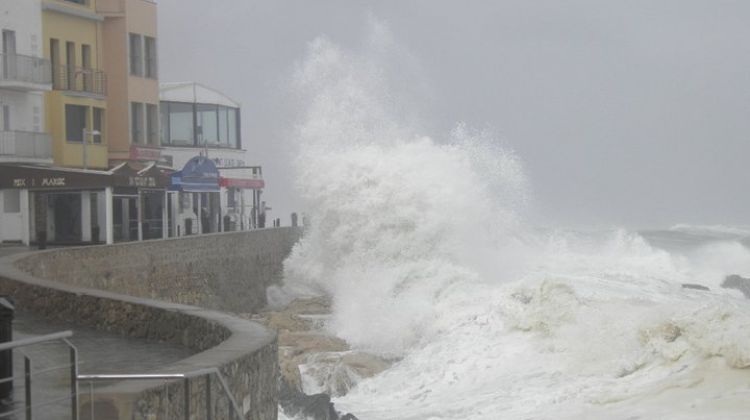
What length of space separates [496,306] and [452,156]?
14086mm

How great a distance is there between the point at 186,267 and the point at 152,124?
1623 centimetres

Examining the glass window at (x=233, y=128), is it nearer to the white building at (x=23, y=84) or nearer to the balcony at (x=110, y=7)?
the balcony at (x=110, y=7)

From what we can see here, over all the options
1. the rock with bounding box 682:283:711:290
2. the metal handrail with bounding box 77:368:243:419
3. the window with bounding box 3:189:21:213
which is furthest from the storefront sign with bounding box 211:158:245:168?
the metal handrail with bounding box 77:368:243:419

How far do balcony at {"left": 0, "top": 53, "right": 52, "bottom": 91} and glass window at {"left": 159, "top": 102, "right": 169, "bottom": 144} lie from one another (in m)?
9.59

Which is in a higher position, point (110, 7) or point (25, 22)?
point (110, 7)

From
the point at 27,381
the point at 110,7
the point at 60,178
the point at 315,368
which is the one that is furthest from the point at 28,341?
the point at 110,7

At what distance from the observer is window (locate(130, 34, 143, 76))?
A: 40.9 m

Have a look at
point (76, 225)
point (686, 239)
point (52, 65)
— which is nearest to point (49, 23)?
point (52, 65)

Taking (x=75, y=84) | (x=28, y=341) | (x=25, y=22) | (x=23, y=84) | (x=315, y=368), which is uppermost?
(x=25, y=22)

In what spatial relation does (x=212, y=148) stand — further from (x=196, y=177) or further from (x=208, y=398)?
(x=208, y=398)

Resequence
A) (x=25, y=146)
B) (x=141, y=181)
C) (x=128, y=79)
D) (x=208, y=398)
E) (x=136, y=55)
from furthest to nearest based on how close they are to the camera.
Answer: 1. (x=136, y=55)
2. (x=128, y=79)
3. (x=25, y=146)
4. (x=141, y=181)
5. (x=208, y=398)

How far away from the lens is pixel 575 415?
14852 millimetres

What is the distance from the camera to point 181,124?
46125mm

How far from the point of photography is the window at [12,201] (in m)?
31.8
